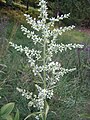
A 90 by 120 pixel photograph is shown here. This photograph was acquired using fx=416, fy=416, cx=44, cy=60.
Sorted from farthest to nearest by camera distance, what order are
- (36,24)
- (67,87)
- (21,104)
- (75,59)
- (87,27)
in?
(87,27) < (75,59) < (67,87) < (21,104) < (36,24)

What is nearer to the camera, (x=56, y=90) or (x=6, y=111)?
(x=6, y=111)

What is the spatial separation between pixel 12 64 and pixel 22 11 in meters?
10.8

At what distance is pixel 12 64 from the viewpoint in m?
5.75

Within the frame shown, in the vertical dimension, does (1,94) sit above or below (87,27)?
below

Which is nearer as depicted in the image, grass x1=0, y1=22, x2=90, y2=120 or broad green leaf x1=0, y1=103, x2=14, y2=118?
broad green leaf x1=0, y1=103, x2=14, y2=118

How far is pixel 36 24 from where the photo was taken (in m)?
3.41

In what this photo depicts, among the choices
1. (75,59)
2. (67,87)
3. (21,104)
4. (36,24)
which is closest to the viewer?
(36,24)

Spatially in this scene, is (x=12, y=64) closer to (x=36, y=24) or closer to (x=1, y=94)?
(x=1, y=94)

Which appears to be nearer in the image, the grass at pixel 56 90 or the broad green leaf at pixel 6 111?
the broad green leaf at pixel 6 111

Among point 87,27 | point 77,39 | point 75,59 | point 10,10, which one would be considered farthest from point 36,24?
point 87,27

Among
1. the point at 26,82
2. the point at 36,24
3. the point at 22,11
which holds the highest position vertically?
the point at 22,11

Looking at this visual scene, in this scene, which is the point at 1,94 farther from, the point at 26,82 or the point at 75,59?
the point at 75,59

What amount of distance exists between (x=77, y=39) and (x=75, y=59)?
7.30 metres

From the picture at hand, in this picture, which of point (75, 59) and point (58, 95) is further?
point (75, 59)
